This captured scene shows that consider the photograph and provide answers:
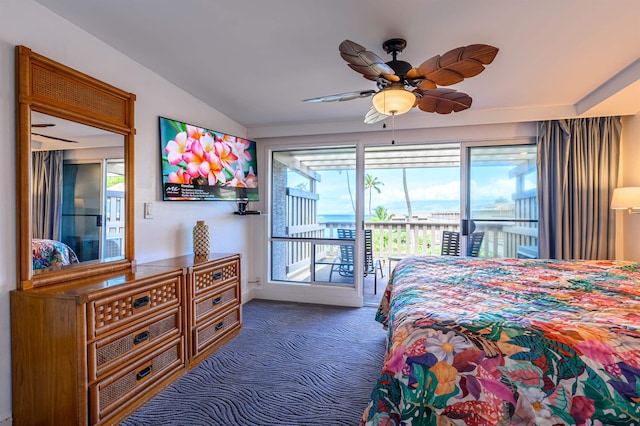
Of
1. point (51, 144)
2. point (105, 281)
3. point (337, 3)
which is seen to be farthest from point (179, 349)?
point (337, 3)

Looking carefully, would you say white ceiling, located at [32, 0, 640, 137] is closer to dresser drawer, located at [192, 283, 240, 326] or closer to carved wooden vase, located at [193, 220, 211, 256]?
carved wooden vase, located at [193, 220, 211, 256]

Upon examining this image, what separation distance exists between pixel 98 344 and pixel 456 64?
7.87 feet

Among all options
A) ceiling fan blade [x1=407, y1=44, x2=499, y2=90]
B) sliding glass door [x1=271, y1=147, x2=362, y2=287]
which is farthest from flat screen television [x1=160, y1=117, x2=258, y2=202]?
ceiling fan blade [x1=407, y1=44, x2=499, y2=90]

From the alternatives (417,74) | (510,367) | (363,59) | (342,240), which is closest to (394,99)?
(417,74)

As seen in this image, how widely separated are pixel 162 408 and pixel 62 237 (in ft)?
4.01

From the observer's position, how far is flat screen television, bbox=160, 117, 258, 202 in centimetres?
290

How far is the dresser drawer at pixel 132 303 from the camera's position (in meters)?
1.73

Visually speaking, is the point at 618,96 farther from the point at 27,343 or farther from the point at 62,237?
the point at 27,343

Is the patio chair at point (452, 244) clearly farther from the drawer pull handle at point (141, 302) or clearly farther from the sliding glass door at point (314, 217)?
the drawer pull handle at point (141, 302)

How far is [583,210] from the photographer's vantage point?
10.7 feet

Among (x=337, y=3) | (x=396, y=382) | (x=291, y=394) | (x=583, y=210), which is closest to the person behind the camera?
(x=396, y=382)

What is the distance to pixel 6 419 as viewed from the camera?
171 centimetres

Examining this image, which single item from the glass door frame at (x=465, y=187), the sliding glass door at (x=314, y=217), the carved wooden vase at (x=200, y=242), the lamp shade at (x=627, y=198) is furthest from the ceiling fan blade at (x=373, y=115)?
the lamp shade at (x=627, y=198)

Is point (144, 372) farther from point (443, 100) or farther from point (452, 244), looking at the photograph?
point (452, 244)
